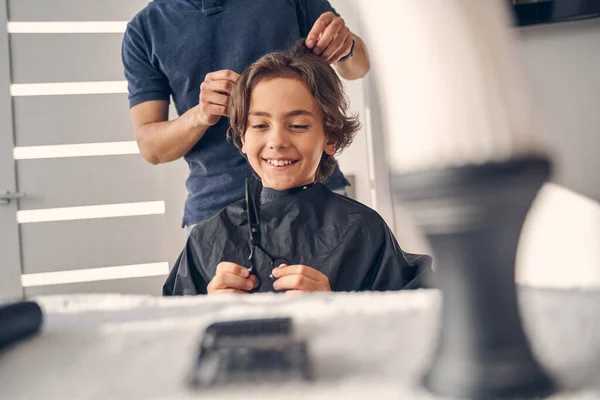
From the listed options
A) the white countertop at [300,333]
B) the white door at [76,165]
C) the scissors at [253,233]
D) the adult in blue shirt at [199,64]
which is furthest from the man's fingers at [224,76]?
the white door at [76,165]

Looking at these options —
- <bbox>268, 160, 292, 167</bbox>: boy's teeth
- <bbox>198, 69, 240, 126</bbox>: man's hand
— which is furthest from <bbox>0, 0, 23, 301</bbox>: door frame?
<bbox>268, 160, 292, 167</bbox>: boy's teeth

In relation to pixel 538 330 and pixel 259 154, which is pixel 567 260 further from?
pixel 538 330

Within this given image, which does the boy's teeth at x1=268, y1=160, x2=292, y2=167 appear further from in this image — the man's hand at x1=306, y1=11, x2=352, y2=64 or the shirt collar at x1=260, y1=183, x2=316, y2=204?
the man's hand at x1=306, y1=11, x2=352, y2=64

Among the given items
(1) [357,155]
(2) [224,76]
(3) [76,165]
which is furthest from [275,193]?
(3) [76,165]

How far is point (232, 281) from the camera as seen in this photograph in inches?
35.5

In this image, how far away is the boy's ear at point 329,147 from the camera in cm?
119

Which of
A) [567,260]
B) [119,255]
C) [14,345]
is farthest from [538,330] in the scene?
[119,255]

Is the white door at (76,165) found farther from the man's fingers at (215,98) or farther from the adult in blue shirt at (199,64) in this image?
the man's fingers at (215,98)

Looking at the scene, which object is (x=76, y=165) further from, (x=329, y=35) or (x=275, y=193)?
(x=329, y=35)

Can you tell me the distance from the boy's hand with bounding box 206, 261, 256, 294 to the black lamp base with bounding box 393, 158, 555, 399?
27.1 inches

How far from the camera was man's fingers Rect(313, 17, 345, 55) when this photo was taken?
3.56 ft

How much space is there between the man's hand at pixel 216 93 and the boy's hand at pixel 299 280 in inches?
16.4

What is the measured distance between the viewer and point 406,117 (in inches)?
8.3

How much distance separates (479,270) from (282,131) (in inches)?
34.2
